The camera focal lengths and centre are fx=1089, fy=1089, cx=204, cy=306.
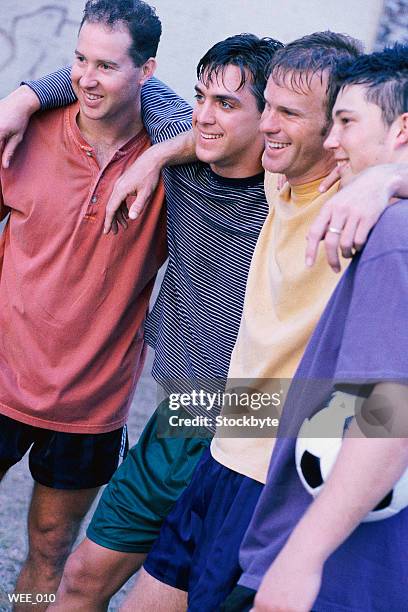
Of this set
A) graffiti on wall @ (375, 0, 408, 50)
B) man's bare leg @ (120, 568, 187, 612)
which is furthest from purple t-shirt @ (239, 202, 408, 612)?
graffiti on wall @ (375, 0, 408, 50)

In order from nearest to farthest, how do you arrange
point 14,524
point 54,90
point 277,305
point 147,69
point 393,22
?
point 277,305 < point 54,90 < point 147,69 < point 14,524 < point 393,22

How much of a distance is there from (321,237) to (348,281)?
10 centimetres

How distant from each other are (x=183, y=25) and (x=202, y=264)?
3027 millimetres

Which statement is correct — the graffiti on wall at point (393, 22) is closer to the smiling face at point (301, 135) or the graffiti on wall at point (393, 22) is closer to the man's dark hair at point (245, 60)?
the man's dark hair at point (245, 60)

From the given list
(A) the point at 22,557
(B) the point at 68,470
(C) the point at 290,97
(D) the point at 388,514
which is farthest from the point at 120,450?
(D) the point at 388,514

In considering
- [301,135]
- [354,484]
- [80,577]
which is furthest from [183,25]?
[354,484]

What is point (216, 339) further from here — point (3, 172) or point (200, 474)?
point (3, 172)

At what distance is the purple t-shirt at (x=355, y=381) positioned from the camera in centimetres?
189

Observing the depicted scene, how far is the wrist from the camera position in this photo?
136 inches

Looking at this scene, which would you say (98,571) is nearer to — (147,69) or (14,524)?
(14,524)

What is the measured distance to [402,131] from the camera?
2.21 m

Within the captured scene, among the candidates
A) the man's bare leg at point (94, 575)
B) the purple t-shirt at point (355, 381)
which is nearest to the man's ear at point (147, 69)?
the man's bare leg at point (94, 575)

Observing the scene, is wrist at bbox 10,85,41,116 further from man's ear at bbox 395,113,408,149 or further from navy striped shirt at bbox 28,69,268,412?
man's ear at bbox 395,113,408,149

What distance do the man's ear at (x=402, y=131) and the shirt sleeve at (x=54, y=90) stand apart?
5.27 feet
